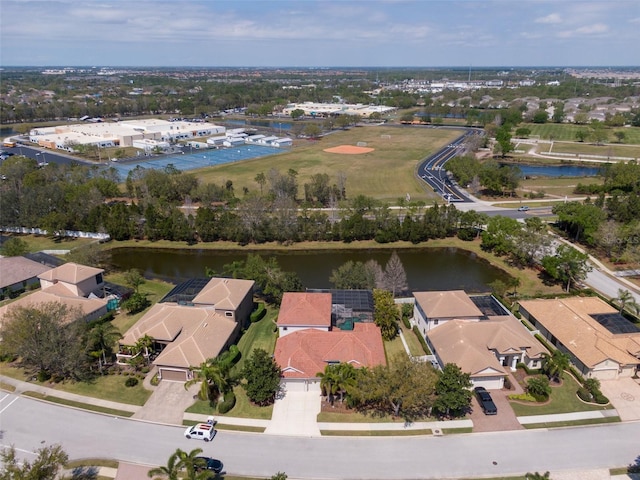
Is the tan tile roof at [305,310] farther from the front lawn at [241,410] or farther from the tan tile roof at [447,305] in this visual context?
the tan tile roof at [447,305]

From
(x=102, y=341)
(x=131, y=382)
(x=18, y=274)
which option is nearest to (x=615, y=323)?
(x=131, y=382)

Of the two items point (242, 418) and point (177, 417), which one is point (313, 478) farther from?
point (177, 417)

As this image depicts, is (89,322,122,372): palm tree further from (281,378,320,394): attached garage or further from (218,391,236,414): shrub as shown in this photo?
(281,378,320,394): attached garage

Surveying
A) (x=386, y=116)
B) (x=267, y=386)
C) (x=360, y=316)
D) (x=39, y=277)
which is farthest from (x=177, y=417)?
(x=386, y=116)

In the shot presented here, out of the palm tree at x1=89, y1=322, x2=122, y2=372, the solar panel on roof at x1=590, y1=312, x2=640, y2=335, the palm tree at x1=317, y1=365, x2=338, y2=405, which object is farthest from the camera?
the solar panel on roof at x1=590, y1=312, x2=640, y2=335

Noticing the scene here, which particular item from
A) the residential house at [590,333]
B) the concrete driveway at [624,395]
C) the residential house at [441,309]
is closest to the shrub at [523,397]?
the concrete driveway at [624,395]

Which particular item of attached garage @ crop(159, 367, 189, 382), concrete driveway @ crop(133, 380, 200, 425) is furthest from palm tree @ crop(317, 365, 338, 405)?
attached garage @ crop(159, 367, 189, 382)
